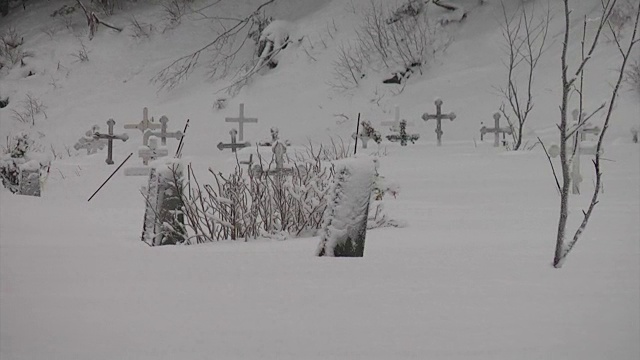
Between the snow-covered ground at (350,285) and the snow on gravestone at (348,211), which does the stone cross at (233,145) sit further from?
the snow on gravestone at (348,211)

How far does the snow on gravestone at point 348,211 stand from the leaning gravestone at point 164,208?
30.0 inches

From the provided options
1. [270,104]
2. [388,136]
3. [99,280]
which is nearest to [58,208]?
[99,280]

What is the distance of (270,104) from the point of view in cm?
1134

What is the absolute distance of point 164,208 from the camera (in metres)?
2.56

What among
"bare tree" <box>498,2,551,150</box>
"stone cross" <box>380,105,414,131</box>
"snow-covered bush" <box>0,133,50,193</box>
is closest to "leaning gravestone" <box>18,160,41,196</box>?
"snow-covered bush" <box>0,133,50,193</box>

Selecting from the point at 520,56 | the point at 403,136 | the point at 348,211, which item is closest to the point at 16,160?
the point at 348,211

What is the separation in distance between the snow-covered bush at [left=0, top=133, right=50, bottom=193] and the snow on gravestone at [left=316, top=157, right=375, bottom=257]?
445cm

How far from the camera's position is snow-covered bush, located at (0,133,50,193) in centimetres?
582

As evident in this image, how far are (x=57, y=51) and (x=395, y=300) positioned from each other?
16.6 ft

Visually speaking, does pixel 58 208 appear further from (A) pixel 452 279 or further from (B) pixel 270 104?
(B) pixel 270 104

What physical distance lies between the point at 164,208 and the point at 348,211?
89cm

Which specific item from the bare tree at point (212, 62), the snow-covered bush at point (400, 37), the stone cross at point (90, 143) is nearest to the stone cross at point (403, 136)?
the snow-covered bush at point (400, 37)

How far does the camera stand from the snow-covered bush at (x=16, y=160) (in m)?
5.82

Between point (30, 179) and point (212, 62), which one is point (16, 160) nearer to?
point (30, 179)
